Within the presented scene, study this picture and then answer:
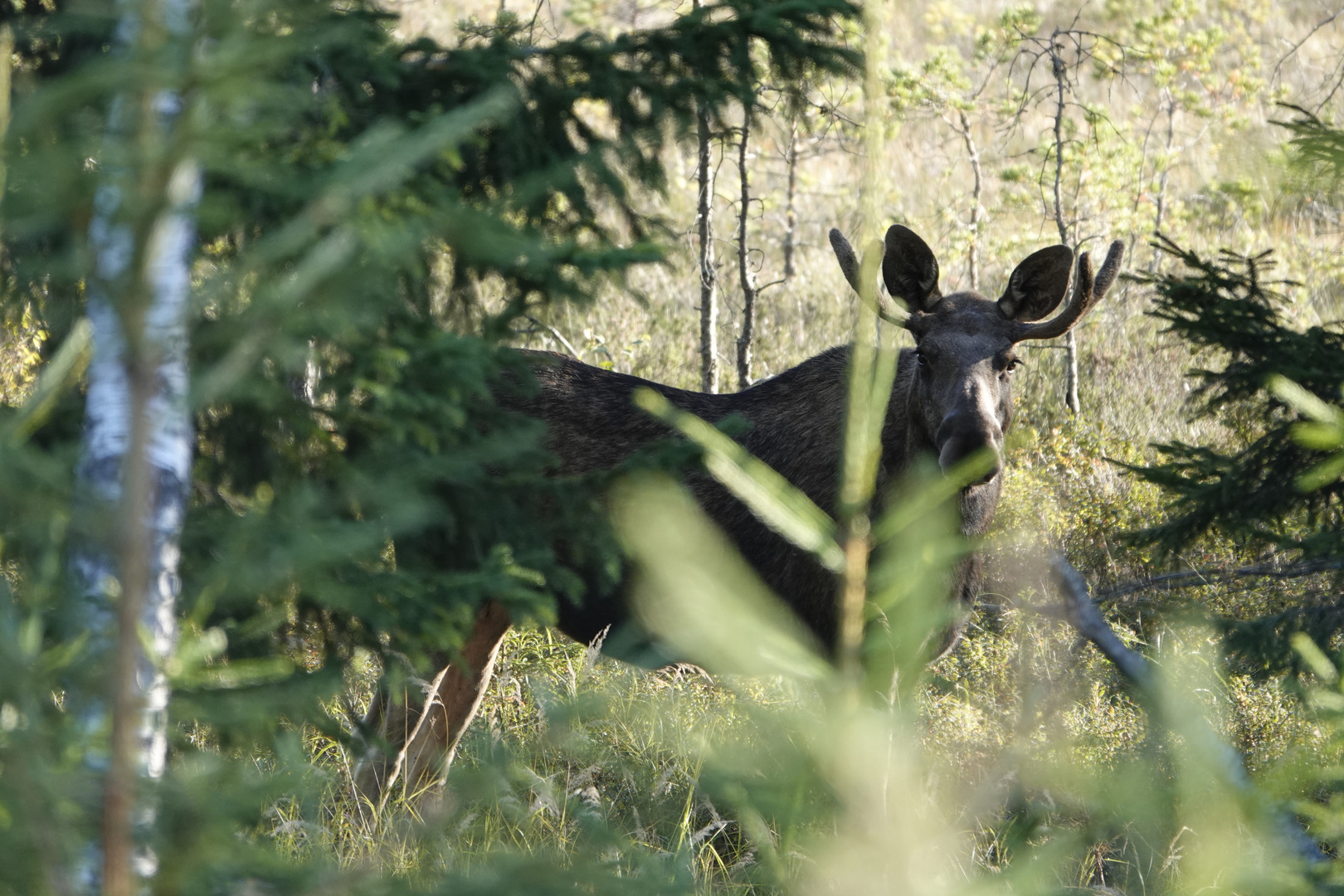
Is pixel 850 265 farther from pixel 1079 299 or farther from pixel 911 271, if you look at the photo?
pixel 1079 299

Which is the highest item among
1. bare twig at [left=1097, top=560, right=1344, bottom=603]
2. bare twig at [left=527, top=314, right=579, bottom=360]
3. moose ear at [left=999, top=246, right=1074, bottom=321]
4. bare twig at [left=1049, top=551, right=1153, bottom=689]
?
moose ear at [left=999, top=246, right=1074, bottom=321]

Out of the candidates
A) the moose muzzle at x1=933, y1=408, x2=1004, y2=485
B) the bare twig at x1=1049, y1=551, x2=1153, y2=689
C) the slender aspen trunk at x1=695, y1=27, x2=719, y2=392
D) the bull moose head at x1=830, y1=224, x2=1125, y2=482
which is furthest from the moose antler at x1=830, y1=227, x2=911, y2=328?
the bare twig at x1=1049, y1=551, x2=1153, y2=689

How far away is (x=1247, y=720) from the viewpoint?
211 inches

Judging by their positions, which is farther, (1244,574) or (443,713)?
(443,713)

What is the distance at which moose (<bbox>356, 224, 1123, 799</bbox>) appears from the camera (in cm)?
509

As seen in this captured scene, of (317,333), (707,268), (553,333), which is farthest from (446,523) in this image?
(707,268)

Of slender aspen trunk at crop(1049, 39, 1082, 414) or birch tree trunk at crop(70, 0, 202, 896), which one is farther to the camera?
slender aspen trunk at crop(1049, 39, 1082, 414)

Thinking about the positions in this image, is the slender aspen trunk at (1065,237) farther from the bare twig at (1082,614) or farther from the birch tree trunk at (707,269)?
the bare twig at (1082,614)

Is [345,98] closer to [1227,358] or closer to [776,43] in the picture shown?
[776,43]

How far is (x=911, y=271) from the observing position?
562cm

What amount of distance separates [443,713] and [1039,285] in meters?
3.53

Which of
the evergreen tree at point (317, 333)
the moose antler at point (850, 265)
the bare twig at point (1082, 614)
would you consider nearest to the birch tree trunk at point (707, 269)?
the moose antler at point (850, 265)

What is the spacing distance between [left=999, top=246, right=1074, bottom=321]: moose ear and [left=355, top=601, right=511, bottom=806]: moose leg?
2.81m

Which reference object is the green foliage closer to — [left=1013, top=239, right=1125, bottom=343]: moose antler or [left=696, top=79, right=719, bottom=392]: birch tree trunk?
[left=1013, top=239, right=1125, bottom=343]: moose antler
